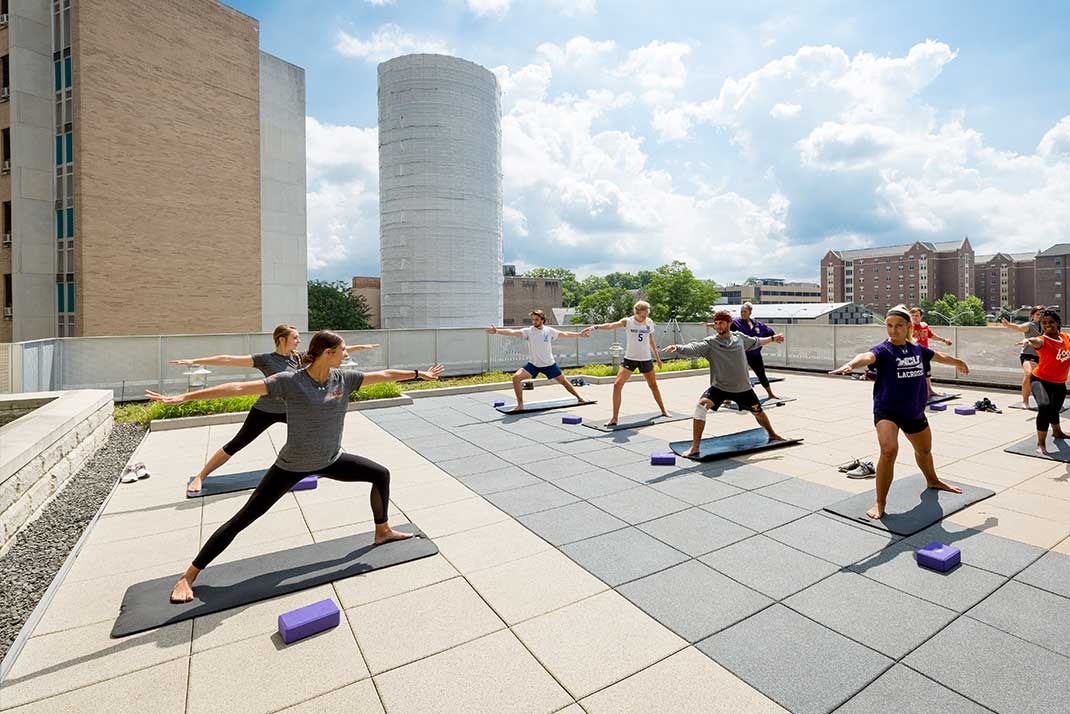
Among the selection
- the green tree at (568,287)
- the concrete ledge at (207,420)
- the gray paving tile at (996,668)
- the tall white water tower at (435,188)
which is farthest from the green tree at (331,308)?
the green tree at (568,287)

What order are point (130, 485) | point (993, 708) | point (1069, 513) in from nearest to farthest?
point (993, 708) < point (1069, 513) < point (130, 485)

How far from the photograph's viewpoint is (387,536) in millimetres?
5207

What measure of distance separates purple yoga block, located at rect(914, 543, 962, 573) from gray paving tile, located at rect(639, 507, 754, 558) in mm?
1307

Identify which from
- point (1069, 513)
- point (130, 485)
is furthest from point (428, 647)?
point (1069, 513)

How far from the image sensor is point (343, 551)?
504cm

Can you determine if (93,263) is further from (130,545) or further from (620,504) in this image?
(620,504)

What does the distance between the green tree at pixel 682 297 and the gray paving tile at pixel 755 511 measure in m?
68.5

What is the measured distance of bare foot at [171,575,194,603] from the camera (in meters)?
4.14

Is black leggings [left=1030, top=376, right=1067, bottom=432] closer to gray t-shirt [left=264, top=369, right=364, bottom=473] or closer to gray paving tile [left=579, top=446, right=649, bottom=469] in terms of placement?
gray paving tile [left=579, top=446, right=649, bottom=469]

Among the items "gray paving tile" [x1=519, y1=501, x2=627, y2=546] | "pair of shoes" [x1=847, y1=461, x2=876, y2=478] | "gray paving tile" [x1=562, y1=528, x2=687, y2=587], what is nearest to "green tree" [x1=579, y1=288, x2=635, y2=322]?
→ "pair of shoes" [x1=847, y1=461, x2=876, y2=478]

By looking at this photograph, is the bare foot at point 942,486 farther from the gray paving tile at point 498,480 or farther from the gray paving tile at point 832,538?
the gray paving tile at point 498,480

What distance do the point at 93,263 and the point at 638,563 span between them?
102 ft

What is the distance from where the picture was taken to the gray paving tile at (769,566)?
4.34 meters

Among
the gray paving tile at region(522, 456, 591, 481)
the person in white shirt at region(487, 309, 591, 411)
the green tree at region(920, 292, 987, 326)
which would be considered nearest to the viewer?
the gray paving tile at region(522, 456, 591, 481)
